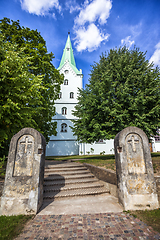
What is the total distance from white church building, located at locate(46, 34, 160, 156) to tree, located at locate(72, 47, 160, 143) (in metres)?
9.67

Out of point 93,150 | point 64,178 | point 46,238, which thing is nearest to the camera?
point 46,238

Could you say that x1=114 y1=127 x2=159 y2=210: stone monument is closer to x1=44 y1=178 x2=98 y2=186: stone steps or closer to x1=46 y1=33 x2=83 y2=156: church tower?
x1=44 y1=178 x2=98 y2=186: stone steps

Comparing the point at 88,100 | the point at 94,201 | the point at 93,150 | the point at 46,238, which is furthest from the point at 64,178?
the point at 93,150

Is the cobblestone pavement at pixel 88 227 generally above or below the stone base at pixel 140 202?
below

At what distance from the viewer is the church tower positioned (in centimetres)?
2125

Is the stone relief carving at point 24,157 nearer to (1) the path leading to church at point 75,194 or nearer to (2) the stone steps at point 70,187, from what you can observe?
(1) the path leading to church at point 75,194

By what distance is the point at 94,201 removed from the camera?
4539mm

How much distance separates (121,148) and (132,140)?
0.51 meters

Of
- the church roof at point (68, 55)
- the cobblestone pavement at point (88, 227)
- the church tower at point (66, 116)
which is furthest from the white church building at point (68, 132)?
the cobblestone pavement at point (88, 227)

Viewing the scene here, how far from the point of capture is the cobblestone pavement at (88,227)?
2742 mm

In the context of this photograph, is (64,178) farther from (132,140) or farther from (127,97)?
(127,97)

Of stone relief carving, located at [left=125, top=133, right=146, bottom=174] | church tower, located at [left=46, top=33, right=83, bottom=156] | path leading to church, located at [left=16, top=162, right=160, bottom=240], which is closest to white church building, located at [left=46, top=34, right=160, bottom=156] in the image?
church tower, located at [left=46, top=33, right=83, bottom=156]

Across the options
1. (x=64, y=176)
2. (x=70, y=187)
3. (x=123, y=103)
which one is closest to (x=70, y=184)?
(x=70, y=187)

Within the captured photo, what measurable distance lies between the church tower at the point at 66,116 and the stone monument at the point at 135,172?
15791mm
